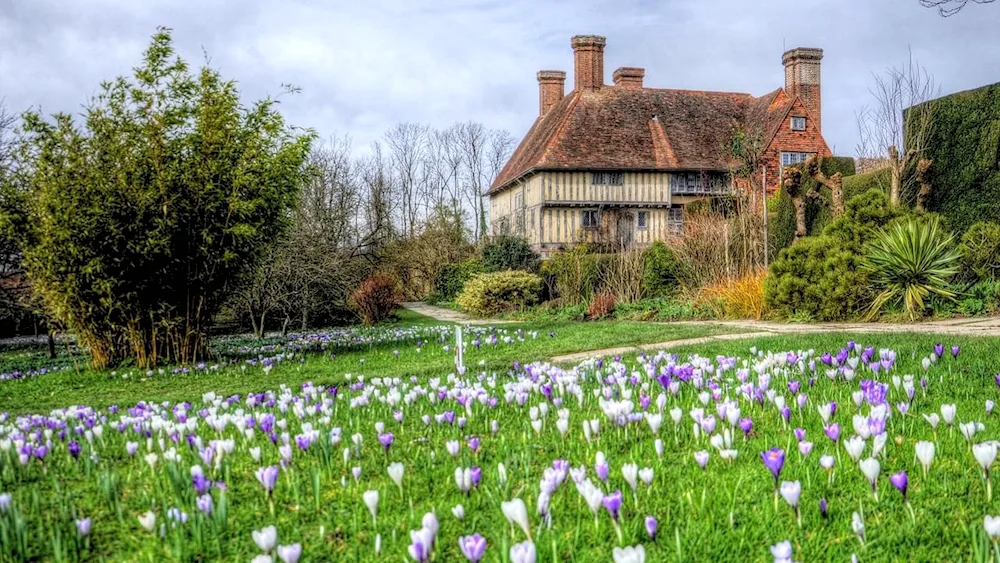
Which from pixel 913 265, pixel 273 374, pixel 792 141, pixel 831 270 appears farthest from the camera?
pixel 792 141

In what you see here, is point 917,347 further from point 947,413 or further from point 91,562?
point 91,562

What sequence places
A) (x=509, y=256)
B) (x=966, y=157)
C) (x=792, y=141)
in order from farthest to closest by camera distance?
1. (x=792, y=141)
2. (x=509, y=256)
3. (x=966, y=157)

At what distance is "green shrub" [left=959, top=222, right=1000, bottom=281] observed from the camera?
11992 millimetres

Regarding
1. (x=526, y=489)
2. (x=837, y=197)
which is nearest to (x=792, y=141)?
(x=837, y=197)

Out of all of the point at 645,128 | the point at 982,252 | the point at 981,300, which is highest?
the point at 645,128

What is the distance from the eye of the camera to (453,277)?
1252 inches

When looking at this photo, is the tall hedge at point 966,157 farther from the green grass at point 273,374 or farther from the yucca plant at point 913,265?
the green grass at point 273,374

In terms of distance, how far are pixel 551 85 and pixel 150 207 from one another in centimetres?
3178

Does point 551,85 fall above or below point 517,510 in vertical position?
above

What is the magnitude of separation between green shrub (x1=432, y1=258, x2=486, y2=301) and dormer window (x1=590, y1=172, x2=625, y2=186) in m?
6.24

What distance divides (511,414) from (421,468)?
1.22 metres

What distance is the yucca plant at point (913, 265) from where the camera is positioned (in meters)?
11.3

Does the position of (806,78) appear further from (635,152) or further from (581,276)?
(581,276)

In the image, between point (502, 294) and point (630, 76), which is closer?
point (502, 294)
